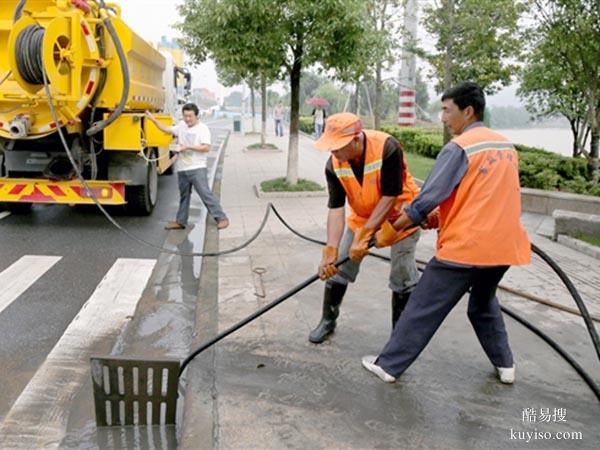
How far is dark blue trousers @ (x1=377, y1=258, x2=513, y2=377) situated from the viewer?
9.97 feet

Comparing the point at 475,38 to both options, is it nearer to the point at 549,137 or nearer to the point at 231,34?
the point at 549,137

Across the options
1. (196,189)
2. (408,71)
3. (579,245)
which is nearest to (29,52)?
(196,189)

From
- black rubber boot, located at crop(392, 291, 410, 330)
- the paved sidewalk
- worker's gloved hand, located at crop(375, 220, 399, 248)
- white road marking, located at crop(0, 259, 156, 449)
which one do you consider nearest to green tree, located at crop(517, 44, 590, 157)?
the paved sidewalk

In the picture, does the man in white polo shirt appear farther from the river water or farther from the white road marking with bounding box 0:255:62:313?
the river water

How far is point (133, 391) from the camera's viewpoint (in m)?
2.95

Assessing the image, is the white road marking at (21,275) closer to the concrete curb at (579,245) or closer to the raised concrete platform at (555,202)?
the concrete curb at (579,245)

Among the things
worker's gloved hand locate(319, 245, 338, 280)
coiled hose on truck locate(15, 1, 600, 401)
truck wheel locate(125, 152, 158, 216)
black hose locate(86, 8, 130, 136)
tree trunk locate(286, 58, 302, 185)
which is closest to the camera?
coiled hose on truck locate(15, 1, 600, 401)

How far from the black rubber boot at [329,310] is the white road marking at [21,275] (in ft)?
8.42

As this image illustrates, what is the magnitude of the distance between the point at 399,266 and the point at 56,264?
3.72 m

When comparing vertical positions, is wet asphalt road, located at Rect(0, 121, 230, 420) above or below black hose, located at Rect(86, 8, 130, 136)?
below

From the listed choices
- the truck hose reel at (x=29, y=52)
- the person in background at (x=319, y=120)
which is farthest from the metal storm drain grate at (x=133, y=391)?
the person in background at (x=319, y=120)

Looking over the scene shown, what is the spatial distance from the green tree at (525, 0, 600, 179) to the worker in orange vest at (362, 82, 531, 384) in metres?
6.66

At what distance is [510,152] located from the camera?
2.88m

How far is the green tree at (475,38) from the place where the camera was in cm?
1036
